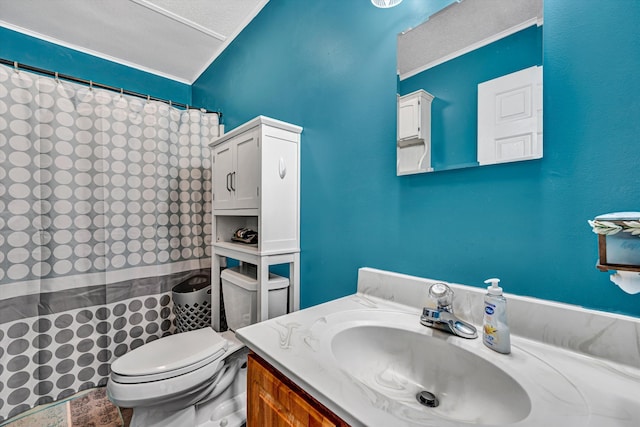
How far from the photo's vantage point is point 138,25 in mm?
1828

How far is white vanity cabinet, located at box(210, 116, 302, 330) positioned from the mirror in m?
0.59

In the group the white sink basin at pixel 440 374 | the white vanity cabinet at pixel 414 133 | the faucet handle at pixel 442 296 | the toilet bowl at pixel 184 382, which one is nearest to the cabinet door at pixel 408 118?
the white vanity cabinet at pixel 414 133

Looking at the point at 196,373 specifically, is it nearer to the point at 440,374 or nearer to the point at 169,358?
the point at 169,358

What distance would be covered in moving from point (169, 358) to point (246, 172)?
3.04 feet

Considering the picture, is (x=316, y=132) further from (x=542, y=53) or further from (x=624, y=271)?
(x=624, y=271)

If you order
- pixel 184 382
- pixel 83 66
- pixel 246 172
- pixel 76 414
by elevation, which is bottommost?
pixel 76 414

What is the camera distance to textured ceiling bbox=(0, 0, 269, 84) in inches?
65.1

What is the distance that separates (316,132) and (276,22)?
0.79m

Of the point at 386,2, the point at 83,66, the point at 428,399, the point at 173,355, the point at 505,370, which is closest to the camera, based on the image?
the point at 505,370

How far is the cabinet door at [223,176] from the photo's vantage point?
149 cm

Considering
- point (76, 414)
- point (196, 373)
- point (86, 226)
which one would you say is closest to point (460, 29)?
point (196, 373)

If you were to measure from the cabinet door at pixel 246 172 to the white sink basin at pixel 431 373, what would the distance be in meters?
0.77

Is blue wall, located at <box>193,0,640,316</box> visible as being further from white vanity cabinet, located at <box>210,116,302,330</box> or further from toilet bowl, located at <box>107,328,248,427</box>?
toilet bowl, located at <box>107,328,248,427</box>

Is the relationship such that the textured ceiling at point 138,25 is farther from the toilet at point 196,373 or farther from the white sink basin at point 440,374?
the white sink basin at point 440,374
